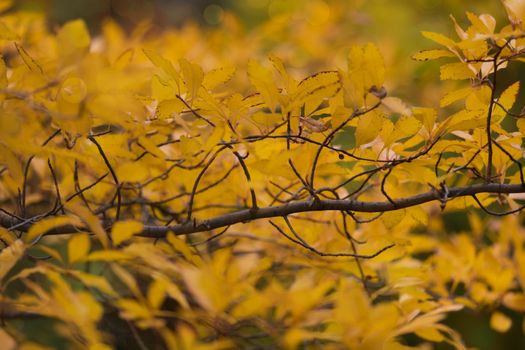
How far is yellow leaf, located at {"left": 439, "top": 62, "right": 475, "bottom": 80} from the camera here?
773 millimetres

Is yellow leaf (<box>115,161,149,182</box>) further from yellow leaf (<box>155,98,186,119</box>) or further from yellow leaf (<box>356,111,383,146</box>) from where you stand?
yellow leaf (<box>356,111,383,146</box>)

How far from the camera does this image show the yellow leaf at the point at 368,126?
725 millimetres

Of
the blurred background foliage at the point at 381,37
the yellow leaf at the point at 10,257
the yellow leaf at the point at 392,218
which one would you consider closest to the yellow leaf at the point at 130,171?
the yellow leaf at the point at 10,257

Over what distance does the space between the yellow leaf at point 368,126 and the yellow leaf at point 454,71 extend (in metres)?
0.11

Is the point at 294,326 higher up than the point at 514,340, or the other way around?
the point at 294,326

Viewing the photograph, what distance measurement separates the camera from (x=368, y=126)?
73 centimetres

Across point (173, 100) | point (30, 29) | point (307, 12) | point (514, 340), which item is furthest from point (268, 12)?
point (173, 100)

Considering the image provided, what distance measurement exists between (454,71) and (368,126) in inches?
5.6

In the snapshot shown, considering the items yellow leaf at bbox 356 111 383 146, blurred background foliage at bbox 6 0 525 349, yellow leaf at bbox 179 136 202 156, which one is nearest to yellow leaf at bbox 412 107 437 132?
yellow leaf at bbox 356 111 383 146

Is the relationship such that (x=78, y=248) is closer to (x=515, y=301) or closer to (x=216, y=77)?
(x=216, y=77)

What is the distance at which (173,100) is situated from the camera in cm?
76

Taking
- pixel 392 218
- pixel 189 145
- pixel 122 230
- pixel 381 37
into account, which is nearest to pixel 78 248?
pixel 122 230

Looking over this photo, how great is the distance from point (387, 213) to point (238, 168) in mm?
258

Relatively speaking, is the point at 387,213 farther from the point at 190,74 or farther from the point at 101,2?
the point at 101,2
